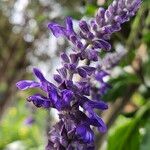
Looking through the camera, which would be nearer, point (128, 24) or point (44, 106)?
point (44, 106)

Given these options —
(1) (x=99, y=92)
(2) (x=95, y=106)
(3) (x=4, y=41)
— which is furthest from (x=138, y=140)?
(3) (x=4, y=41)

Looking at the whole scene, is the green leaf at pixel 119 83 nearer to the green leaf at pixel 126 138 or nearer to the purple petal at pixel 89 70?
the green leaf at pixel 126 138

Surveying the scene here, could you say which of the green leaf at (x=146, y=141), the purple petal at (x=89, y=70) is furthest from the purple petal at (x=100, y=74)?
the green leaf at (x=146, y=141)

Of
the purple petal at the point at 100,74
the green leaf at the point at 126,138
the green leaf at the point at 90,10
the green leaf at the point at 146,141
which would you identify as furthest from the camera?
the green leaf at the point at 126,138

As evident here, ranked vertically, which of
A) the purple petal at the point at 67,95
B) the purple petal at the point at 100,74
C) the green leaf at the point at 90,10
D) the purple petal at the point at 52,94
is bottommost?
the purple petal at the point at 67,95

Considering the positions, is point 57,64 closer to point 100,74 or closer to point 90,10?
point 100,74

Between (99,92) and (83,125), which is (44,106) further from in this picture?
(99,92)

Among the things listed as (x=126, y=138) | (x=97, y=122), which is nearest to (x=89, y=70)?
(x=97, y=122)
